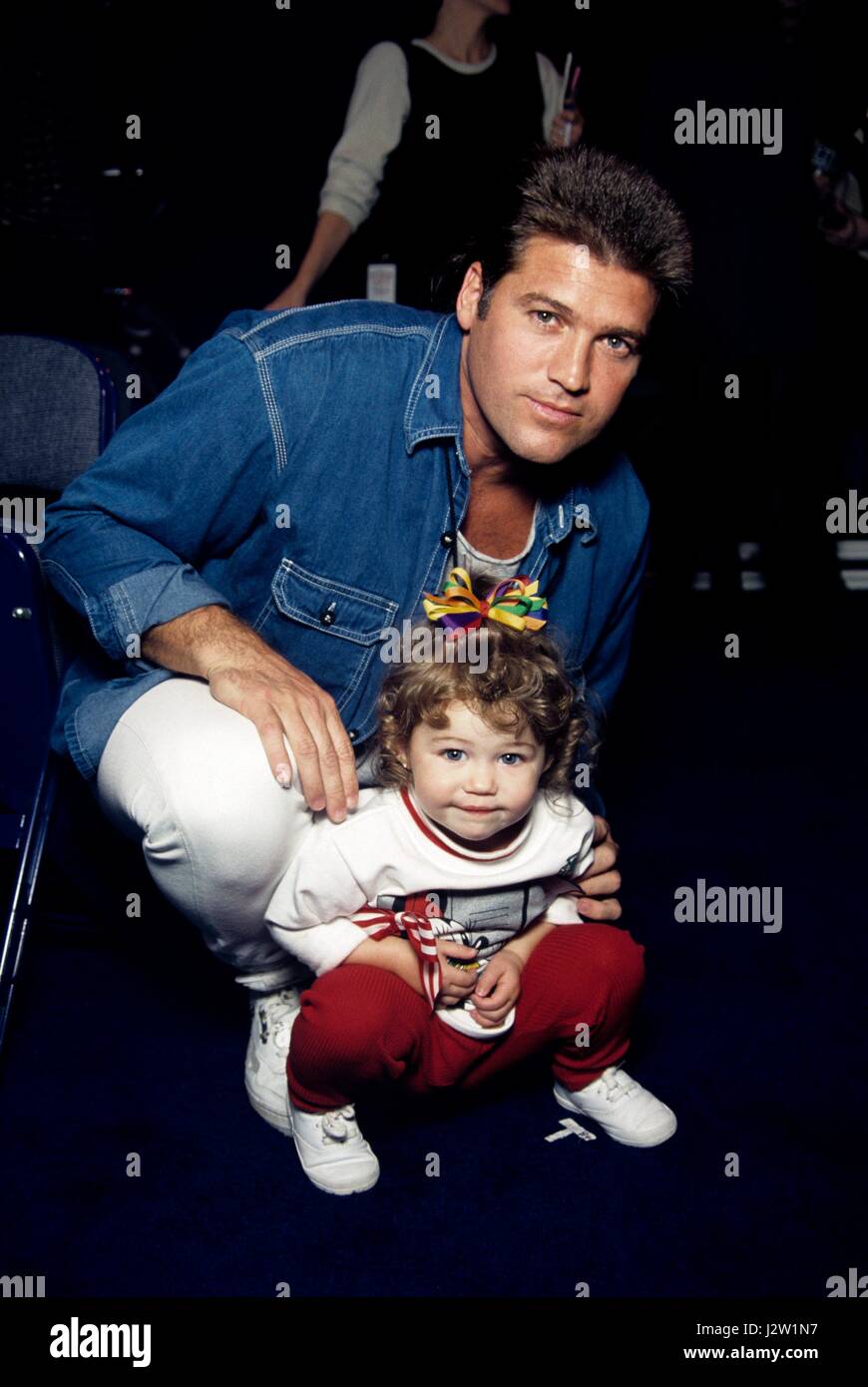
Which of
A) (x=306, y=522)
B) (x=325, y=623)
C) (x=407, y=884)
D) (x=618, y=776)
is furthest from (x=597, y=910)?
(x=618, y=776)

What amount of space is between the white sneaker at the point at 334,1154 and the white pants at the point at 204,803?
26cm

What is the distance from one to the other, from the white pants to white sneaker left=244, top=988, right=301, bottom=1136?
0.16 meters

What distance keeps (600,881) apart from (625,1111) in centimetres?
31

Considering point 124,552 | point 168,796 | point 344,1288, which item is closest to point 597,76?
point 124,552

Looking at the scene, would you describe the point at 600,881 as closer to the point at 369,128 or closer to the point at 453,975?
the point at 453,975

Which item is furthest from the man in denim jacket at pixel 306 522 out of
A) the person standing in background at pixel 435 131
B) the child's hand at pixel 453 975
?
the person standing in background at pixel 435 131

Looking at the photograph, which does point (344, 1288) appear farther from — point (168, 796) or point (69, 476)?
point (69, 476)

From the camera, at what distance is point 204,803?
4.81 feet

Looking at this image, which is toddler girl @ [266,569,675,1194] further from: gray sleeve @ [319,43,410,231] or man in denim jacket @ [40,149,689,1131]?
gray sleeve @ [319,43,410,231]

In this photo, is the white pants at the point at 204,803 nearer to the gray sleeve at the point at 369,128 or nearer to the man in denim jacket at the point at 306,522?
the man in denim jacket at the point at 306,522

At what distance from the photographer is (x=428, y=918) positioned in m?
1.54

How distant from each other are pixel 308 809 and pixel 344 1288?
1.83 ft

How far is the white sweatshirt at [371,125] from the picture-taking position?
2955mm

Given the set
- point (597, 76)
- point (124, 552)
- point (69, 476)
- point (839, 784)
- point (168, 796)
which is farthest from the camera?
point (597, 76)
